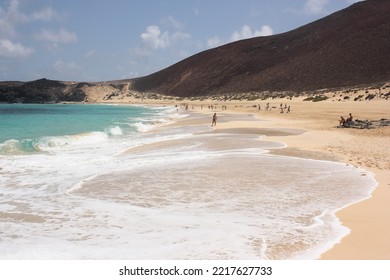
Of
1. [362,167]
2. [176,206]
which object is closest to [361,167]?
[362,167]

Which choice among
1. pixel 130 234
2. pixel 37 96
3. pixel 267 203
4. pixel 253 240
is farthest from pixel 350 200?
pixel 37 96

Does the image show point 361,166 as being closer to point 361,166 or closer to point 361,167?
point 361,166

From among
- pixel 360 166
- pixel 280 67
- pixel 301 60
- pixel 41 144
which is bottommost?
pixel 41 144

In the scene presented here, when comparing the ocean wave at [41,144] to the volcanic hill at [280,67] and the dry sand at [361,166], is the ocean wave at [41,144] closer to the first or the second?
the dry sand at [361,166]

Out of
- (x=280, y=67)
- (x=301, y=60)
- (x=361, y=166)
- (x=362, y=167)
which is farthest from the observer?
(x=280, y=67)

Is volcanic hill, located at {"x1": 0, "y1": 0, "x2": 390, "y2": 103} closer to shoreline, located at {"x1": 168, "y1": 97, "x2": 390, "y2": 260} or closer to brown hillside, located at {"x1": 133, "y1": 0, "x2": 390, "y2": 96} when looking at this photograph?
brown hillside, located at {"x1": 133, "y1": 0, "x2": 390, "y2": 96}

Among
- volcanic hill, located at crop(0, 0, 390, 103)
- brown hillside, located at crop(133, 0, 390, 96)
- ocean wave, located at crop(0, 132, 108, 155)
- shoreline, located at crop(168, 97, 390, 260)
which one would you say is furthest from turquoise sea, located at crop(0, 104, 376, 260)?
brown hillside, located at crop(133, 0, 390, 96)

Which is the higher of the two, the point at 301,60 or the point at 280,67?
the point at 301,60
